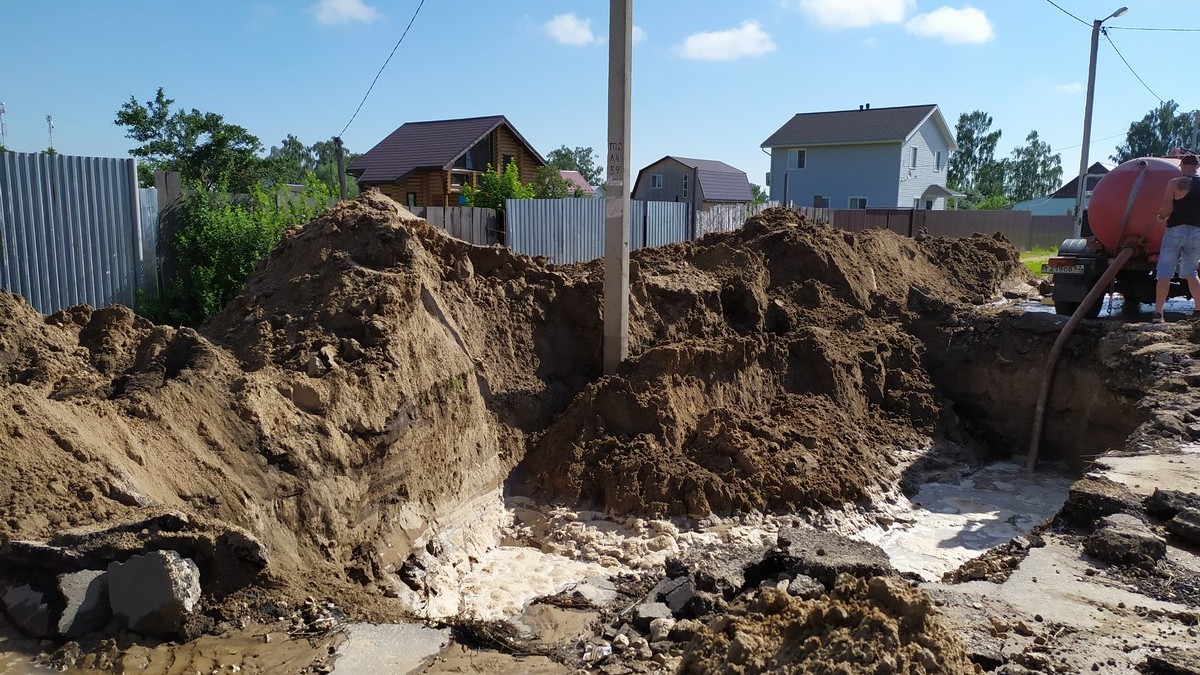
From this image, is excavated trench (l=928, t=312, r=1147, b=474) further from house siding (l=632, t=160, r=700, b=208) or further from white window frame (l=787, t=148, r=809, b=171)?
house siding (l=632, t=160, r=700, b=208)

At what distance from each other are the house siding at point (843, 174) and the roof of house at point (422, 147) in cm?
1633

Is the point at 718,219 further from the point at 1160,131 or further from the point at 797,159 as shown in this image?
the point at 1160,131

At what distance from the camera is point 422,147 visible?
91.5 ft

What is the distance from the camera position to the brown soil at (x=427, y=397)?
190 inches

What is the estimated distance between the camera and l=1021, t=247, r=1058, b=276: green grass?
23.6 metres

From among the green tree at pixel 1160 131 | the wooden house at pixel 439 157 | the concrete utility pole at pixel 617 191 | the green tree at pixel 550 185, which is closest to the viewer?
the concrete utility pole at pixel 617 191

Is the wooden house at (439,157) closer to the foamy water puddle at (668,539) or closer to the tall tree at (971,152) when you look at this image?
the foamy water puddle at (668,539)

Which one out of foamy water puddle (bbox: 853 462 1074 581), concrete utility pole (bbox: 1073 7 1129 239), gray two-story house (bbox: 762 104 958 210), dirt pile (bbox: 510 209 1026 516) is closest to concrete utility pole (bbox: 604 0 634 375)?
dirt pile (bbox: 510 209 1026 516)

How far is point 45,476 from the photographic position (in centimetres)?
430

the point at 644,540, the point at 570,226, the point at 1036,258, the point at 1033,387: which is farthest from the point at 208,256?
the point at 1036,258

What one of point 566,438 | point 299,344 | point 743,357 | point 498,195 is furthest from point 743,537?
point 498,195

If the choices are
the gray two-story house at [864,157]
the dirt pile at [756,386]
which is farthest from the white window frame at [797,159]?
the dirt pile at [756,386]

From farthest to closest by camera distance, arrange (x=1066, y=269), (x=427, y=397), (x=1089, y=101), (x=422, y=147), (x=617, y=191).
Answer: (x=422, y=147) → (x=1089, y=101) → (x=1066, y=269) → (x=617, y=191) → (x=427, y=397)

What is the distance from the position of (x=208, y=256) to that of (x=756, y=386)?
21.8ft
